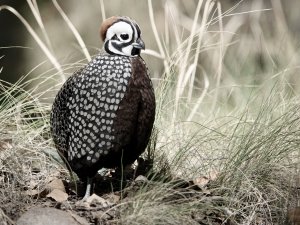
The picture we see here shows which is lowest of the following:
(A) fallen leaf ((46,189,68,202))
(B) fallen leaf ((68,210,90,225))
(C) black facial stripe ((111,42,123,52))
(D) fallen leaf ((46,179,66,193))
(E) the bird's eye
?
(B) fallen leaf ((68,210,90,225))

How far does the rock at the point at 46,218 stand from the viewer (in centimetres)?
321

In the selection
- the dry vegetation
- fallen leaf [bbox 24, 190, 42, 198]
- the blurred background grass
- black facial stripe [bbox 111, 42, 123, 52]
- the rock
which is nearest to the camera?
the rock

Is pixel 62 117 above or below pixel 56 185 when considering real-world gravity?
above

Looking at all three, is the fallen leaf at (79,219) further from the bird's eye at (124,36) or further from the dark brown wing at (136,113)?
the bird's eye at (124,36)

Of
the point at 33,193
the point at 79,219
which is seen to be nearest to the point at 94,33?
the point at 33,193

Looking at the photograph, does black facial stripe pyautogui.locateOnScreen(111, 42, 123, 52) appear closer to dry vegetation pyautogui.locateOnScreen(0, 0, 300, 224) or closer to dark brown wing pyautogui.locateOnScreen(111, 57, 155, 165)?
dark brown wing pyautogui.locateOnScreen(111, 57, 155, 165)

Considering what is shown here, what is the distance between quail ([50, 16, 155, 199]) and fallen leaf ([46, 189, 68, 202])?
11 cm

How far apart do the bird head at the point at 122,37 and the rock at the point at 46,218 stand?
0.77m

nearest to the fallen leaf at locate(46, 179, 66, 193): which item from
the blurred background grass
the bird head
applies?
the bird head

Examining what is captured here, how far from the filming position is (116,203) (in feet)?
11.4

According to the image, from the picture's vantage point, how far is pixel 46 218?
322cm

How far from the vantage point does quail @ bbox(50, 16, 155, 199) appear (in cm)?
343

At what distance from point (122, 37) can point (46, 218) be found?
0.88m

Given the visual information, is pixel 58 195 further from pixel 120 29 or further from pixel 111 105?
pixel 120 29
